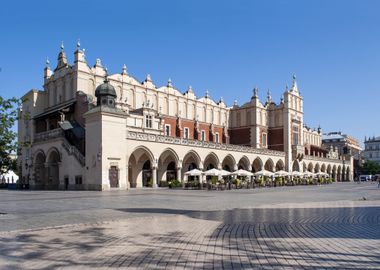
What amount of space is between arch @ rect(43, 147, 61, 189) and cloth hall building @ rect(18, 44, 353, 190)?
12 cm

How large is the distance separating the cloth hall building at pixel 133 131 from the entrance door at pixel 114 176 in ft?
0.30

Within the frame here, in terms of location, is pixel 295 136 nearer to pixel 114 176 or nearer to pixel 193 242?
pixel 114 176

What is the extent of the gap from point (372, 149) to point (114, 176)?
133480mm

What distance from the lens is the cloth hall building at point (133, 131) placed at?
127 ft

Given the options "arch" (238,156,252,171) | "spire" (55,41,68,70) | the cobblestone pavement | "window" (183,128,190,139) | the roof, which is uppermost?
"spire" (55,41,68,70)

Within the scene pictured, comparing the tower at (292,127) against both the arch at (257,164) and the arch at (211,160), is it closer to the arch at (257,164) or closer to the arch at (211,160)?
the arch at (257,164)

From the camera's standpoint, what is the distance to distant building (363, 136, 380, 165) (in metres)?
148

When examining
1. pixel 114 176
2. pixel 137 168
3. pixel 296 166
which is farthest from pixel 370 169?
pixel 114 176

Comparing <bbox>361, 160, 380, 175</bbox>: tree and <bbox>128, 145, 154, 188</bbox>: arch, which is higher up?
<bbox>128, 145, 154, 188</bbox>: arch

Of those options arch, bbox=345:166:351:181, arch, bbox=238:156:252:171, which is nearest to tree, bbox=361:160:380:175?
arch, bbox=345:166:351:181

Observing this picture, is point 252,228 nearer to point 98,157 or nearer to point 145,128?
point 98,157

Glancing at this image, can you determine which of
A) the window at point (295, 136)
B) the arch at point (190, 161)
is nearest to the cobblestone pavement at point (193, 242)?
the arch at point (190, 161)

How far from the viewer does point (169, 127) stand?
57.5m

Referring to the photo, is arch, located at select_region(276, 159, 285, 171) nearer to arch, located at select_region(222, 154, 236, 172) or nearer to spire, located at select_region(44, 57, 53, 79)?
arch, located at select_region(222, 154, 236, 172)
